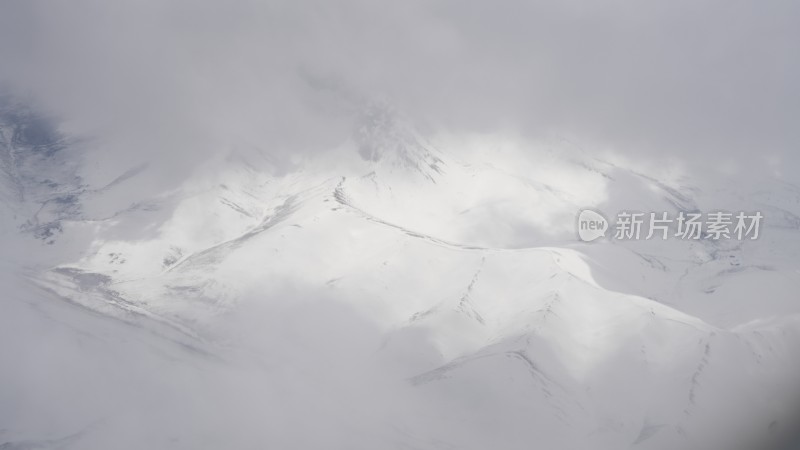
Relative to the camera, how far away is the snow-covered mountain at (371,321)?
77750 millimetres

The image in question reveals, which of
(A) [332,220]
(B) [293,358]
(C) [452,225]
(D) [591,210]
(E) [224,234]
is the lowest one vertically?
(B) [293,358]

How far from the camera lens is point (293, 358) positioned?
9438 centimetres

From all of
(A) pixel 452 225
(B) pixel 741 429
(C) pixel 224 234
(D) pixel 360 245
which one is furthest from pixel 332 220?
(B) pixel 741 429

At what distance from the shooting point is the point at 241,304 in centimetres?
10688

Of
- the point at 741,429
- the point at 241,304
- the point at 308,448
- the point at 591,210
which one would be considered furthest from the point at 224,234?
the point at 741,429

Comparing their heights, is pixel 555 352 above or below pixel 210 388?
above

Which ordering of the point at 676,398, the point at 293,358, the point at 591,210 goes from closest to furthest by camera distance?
1. the point at 676,398
2. the point at 293,358
3. the point at 591,210

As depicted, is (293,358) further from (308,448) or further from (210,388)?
(308,448)

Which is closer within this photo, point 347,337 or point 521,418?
point 521,418

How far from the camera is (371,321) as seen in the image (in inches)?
4011

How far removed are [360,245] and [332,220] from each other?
10404 mm

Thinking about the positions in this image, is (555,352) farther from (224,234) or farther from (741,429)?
(224,234)

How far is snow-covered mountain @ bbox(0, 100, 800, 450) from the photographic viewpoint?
7775 centimetres

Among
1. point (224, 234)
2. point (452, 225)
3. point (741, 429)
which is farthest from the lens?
point (452, 225)
